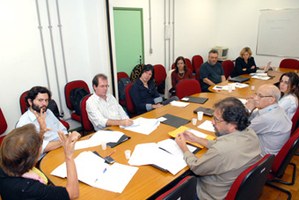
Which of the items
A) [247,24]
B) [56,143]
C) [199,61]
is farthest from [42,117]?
[247,24]

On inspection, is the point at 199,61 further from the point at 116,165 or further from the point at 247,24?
the point at 116,165

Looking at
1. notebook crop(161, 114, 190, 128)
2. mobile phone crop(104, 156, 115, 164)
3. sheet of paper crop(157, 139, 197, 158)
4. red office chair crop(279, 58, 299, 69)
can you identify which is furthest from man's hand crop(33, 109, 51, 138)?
red office chair crop(279, 58, 299, 69)

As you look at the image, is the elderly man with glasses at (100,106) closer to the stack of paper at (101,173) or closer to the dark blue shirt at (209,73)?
the stack of paper at (101,173)

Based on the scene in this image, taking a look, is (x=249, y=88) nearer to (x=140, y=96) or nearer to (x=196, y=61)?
(x=140, y=96)

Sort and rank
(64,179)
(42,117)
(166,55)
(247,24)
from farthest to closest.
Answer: (247,24) → (166,55) → (42,117) → (64,179)

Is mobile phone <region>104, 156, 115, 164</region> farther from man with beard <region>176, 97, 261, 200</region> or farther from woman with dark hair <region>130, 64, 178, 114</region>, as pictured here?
woman with dark hair <region>130, 64, 178, 114</region>

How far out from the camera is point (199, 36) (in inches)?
275

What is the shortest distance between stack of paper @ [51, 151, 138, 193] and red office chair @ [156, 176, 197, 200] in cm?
43

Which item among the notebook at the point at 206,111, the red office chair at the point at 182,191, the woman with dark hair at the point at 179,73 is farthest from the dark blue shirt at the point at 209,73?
the red office chair at the point at 182,191

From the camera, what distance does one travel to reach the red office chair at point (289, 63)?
582cm

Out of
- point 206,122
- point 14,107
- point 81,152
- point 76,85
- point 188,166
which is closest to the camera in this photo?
point 188,166

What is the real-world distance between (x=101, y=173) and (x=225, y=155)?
86 centimetres

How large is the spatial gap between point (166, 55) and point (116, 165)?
4.65m

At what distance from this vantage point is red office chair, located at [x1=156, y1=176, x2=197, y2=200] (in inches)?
48.6
